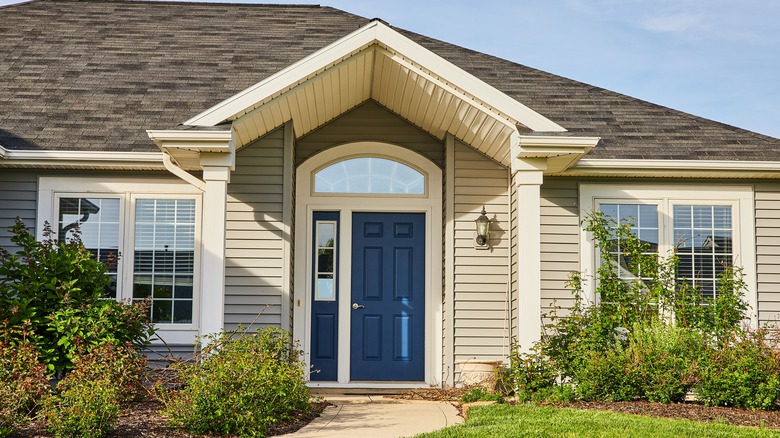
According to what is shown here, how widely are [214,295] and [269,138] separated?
2254mm

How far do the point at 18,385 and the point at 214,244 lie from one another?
2124 millimetres

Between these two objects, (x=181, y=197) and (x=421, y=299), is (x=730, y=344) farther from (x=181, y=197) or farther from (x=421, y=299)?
(x=181, y=197)

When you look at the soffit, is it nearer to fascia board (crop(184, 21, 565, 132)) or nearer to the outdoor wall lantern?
fascia board (crop(184, 21, 565, 132))

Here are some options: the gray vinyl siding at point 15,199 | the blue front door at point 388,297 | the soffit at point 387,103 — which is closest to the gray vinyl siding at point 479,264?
the soffit at point 387,103

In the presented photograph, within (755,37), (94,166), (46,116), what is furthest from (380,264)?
(755,37)

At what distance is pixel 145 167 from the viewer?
30.4 feet

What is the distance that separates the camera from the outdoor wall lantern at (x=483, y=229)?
952 cm

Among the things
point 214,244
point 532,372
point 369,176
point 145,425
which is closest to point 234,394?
point 145,425

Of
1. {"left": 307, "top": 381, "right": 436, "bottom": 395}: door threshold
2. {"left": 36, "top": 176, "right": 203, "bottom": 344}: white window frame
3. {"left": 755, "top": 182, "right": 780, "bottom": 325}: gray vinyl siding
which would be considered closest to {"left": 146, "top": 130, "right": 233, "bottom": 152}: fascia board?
{"left": 36, "top": 176, "right": 203, "bottom": 344}: white window frame

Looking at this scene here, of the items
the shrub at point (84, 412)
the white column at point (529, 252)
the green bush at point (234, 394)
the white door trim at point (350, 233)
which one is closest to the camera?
the shrub at point (84, 412)

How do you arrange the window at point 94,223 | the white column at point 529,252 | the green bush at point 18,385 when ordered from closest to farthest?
the green bush at point 18,385
the white column at point 529,252
the window at point 94,223

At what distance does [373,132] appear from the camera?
10.1 meters

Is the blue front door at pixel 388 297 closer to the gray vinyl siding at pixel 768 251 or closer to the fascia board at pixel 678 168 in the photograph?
the fascia board at pixel 678 168

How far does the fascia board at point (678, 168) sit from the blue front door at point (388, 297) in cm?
199
